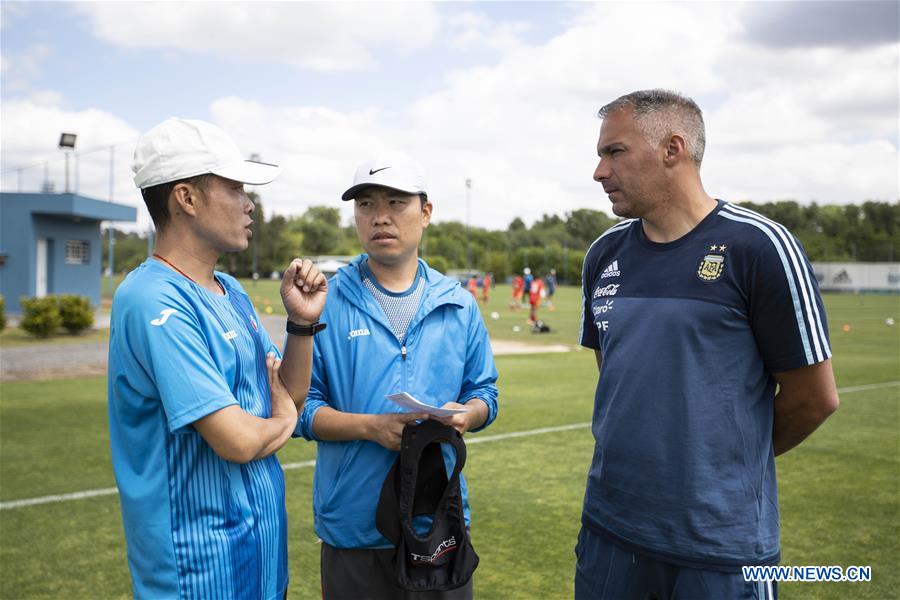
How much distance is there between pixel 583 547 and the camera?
2844 mm

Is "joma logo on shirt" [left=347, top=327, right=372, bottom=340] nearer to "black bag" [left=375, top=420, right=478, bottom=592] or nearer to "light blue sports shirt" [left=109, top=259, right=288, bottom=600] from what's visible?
"black bag" [left=375, top=420, right=478, bottom=592]

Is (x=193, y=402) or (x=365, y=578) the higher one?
(x=193, y=402)

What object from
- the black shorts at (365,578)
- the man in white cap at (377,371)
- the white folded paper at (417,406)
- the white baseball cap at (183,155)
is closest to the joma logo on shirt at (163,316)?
the white baseball cap at (183,155)

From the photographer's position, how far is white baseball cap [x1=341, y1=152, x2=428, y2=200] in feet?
9.89

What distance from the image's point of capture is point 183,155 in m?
2.24

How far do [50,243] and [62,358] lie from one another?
1807 cm

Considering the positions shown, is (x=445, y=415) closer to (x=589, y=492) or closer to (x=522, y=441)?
(x=589, y=492)

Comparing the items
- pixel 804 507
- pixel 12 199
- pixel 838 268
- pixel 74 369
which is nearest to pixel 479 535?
pixel 804 507

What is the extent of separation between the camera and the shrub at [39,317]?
832 inches

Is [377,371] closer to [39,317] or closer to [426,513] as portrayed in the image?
[426,513]

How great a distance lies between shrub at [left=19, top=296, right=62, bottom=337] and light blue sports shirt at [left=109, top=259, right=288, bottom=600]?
21.6 m

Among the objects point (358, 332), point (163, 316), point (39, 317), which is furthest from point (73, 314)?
point (163, 316)

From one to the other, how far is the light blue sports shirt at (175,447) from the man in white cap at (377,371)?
688 millimetres

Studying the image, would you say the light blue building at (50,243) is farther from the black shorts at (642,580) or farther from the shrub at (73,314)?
the black shorts at (642,580)
